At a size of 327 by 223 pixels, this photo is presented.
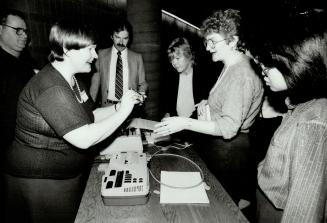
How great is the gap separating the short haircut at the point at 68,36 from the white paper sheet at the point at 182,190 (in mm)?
1033

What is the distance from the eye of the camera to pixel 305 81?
1105 millimetres

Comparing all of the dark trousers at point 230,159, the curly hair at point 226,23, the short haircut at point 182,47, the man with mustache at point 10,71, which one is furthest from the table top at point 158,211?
the short haircut at point 182,47

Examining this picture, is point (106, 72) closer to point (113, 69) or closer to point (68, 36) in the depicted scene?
point (113, 69)

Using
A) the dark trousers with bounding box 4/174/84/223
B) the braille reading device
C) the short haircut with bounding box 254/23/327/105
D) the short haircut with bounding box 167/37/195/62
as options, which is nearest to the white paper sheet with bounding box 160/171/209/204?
the braille reading device

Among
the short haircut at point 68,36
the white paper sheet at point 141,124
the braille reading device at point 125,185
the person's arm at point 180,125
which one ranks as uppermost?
the short haircut at point 68,36

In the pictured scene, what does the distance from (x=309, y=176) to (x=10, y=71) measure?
253 cm

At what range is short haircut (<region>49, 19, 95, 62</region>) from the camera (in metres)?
1.54

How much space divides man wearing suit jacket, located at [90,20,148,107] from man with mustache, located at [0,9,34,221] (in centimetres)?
100

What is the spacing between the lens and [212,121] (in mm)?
1867

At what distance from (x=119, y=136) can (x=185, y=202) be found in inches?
31.5

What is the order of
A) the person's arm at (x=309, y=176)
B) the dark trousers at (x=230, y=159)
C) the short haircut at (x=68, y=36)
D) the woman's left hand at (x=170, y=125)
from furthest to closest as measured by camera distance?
the dark trousers at (x=230, y=159), the woman's left hand at (x=170, y=125), the short haircut at (x=68, y=36), the person's arm at (x=309, y=176)

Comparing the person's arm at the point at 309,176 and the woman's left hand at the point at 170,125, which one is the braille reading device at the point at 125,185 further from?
the person's arm at the point at 309,176

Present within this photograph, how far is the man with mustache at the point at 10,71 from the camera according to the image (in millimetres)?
2295

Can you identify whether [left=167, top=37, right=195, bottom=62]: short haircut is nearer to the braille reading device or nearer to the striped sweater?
the braille reading device
